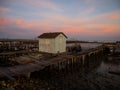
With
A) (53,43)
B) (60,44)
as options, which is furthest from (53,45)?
(60,44)

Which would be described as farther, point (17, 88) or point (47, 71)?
point (47, 71)

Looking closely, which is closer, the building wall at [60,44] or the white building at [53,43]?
the white building at [53,43]

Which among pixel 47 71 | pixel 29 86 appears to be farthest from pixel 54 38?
pixel 29 86

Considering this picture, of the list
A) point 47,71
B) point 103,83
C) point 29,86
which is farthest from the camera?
point 47,71

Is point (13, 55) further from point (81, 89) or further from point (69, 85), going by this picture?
point (81, 89)

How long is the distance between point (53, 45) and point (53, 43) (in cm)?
39

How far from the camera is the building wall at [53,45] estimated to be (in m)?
24.7

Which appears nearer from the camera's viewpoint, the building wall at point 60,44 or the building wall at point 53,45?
the building wall at point 53,45

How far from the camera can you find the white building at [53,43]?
24.7 m

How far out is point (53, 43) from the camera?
2464cm

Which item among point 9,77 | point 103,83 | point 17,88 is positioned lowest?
point 103,83

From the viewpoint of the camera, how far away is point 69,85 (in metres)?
14.7

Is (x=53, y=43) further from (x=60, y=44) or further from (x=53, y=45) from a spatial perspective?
(x=60, y=44)

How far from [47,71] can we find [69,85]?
221 inches
